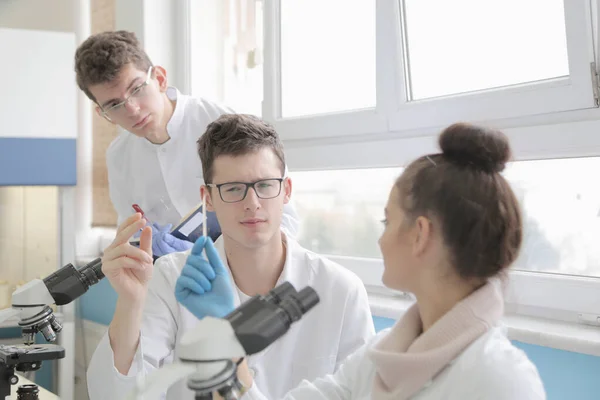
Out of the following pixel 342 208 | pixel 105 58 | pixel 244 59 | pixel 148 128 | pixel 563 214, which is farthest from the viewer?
pixel 244 59

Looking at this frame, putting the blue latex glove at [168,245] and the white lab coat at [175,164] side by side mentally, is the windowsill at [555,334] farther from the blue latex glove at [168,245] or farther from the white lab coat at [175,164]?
the white lab coat at [175,164]

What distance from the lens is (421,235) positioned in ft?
3.79

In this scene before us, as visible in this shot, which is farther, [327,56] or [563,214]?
[327,56]

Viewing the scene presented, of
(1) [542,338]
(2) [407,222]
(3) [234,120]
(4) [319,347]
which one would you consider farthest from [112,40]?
(1) [542,338]

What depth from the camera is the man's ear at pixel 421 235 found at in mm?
1151

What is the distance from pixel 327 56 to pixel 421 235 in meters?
1.81

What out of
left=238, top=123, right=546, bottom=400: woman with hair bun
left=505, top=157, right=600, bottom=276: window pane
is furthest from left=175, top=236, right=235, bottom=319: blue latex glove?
left=505, top=157, right=600, bottom=276: window pane

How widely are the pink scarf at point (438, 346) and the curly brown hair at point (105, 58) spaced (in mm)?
1425

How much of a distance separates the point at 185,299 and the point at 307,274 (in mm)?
544

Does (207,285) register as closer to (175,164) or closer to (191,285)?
(191,285)

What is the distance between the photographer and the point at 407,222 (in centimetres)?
118

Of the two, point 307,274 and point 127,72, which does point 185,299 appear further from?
point 127,72

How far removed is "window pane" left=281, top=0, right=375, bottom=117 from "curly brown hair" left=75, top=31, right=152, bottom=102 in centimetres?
84

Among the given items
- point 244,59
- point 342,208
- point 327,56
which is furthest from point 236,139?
point 244,59
